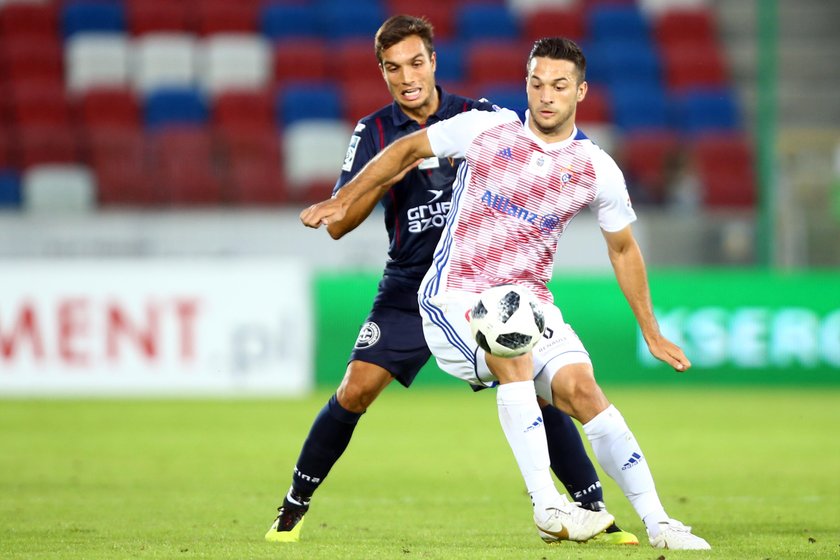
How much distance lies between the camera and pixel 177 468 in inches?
364

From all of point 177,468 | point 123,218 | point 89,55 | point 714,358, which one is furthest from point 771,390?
point 89,55

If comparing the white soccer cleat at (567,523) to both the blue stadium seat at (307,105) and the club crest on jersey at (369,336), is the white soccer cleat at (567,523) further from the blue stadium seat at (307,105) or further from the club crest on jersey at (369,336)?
the blue stadium seat at (307,105)

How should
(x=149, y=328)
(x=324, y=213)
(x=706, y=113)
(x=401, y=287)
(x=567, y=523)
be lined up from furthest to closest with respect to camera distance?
1. (x=706, y=113)
2. (x=149, y=328)
3. (x=401, y=287)
4. (x=324, y=213)
5. (x=567, y=523)

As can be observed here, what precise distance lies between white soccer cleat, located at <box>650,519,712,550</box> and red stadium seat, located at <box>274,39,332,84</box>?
15.4 m

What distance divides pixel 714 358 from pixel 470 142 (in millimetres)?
10412

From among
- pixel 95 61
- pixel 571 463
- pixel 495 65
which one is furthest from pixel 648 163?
pixel 571 463

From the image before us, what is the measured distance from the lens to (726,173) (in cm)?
1575

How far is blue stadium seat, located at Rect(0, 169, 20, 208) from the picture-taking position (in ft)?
48.7

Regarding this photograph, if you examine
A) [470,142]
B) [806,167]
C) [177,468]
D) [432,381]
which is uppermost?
[470,142]

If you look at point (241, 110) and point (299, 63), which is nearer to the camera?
point (241, 110)

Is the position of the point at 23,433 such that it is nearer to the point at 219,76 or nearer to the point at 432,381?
the point at 432,381

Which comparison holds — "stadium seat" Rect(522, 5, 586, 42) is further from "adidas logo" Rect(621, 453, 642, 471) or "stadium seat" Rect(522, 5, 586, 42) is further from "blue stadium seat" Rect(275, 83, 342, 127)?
"adidas logo" Rect(621, 453, 642, 471)

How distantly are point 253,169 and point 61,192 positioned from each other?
2078mm

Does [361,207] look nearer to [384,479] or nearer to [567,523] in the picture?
[567,523]
